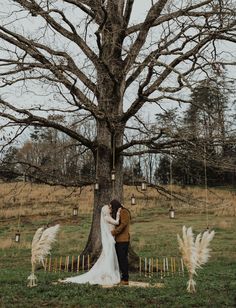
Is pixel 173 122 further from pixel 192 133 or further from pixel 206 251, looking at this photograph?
pixel 206 251

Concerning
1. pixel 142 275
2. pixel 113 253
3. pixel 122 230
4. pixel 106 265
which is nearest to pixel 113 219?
pixel 122 230

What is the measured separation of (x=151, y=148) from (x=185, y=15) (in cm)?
354

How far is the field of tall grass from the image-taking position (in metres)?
7.07

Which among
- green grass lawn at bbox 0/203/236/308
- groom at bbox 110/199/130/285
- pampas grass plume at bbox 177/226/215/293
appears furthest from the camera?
groom at bbox 110/199/130/285

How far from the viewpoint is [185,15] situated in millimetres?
11734

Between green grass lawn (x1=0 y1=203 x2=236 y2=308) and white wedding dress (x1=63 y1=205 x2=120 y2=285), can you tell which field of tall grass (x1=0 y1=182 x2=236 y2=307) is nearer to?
green grass lawn (x1=0 y1=203 x2=236 y2=308)

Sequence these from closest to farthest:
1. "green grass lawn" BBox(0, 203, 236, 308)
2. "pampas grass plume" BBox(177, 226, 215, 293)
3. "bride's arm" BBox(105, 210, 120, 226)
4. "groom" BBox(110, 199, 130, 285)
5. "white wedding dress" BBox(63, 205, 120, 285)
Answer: "green grass lawn" BBox(0, 203, 236, 308) < "pampas grass plume" BBox(177, 226, 215, 293) < "white wedding dress" BBox(63, 205, 120, 285) < "groom" BBox(110, 199, 130, 285) < "bride's arm" BBox(105, 210, 120, 226)

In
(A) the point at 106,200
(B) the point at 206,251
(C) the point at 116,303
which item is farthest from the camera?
(A) the point at 106,200

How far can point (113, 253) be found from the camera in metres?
10.1

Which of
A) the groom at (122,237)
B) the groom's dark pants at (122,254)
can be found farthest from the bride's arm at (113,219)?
the groom's dark pants at (122,254)

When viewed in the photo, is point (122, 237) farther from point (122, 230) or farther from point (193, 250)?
point (193, 250)

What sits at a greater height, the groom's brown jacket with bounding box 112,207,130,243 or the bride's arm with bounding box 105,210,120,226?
the bride's arm with bounding box 105,210,120,226

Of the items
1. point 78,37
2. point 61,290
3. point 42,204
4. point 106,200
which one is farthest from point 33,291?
point 42,204

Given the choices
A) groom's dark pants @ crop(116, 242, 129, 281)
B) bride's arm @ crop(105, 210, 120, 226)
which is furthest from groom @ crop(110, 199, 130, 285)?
bride's arm @ crop(105, 210, 120, 226)
